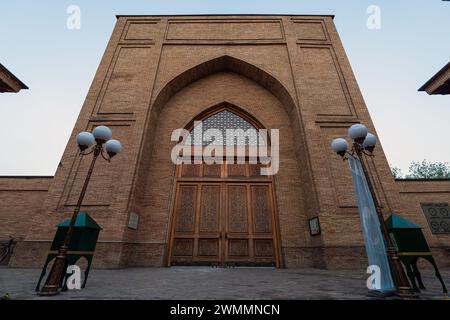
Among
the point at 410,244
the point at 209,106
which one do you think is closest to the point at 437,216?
the point at 410,244

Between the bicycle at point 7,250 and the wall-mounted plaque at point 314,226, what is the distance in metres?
8.89

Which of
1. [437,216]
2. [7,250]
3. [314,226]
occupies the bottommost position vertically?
[7,250]

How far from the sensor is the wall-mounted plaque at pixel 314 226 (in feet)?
21.5

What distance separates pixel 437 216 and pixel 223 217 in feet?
21.7

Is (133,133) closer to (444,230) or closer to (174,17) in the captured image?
(174,17)

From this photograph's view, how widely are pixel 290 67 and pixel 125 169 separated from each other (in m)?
7.32

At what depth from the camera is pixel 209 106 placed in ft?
31.0

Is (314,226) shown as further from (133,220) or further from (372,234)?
A: (133,220)

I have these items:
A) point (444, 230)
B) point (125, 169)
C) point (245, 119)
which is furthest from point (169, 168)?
point (444, 230)

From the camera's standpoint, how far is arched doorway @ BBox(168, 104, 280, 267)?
7.16 meters

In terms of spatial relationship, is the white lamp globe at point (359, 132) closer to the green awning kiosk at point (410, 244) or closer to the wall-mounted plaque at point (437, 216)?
the green awning kiosk at point (410, 244)

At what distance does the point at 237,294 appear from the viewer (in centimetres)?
292

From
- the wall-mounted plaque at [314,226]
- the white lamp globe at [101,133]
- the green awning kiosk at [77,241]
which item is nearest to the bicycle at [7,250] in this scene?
the green awning kiosk at [77,241]

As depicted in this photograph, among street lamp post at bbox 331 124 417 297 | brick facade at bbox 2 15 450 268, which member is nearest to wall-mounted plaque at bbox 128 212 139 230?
brick facade at bbox 2 15 450 268
